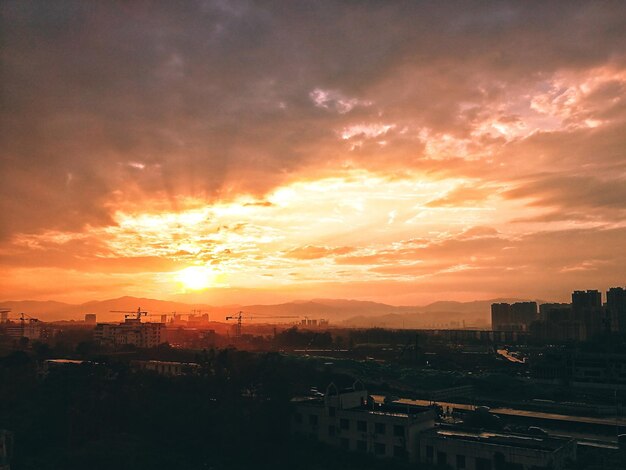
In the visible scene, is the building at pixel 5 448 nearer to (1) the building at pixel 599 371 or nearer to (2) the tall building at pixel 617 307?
(1) the building at pixel 599 371

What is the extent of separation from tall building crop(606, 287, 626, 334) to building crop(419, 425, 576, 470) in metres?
95.5

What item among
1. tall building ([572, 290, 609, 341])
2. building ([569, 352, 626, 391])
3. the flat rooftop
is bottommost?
building ([569, 352, 626, 391])

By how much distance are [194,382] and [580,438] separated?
22.7m

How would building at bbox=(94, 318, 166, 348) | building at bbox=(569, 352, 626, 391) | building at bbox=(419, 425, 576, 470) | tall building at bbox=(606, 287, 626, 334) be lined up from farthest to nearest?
1. tall building at bbox=(606, 287, 626, 334)
2. building at bbox=(94, 318, 166, 348)
3. building at bbox=(569, 352, 626, 391)
4. building at bbox=(419, 425, 576, 470)

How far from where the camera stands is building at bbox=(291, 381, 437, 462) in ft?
79.4

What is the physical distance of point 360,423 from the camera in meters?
25.7

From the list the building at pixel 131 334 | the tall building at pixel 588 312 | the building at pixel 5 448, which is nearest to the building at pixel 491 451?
the building at pixel 5 448

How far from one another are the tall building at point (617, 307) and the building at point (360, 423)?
94846mm

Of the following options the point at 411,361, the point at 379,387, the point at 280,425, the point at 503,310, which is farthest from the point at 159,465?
the point at 503,310

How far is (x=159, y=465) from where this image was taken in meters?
23.9

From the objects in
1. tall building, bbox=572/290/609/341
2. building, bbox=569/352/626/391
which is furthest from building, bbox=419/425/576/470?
tall building, bbox=572/290/609/341

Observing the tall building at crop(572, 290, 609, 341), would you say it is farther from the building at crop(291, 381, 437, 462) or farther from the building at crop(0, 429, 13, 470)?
the building at crop(0, 429, 13, 470)

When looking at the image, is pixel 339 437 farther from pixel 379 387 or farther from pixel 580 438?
pixel 379 387

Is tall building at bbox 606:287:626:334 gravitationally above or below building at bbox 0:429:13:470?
above
